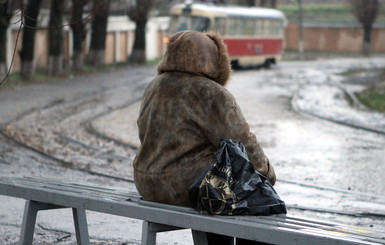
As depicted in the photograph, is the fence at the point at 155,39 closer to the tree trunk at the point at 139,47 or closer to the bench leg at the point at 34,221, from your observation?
the tree trunk at the point at 139,47

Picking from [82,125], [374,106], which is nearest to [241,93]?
[374,106]

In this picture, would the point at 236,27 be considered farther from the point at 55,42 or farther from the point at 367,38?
the point at 367,38

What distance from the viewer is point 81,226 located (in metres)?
6.04

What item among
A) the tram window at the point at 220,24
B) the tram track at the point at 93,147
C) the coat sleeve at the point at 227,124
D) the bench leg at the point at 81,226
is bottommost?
the tram window at the point at 220,24

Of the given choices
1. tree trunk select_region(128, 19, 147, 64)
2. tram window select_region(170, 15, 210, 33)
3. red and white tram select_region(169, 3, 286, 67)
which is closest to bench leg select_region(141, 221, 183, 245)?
red and white tram select_region(169, 3, 286, 67)

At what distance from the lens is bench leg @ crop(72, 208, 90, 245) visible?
5.98 m

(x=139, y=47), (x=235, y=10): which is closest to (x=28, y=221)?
(x=235, y=10)

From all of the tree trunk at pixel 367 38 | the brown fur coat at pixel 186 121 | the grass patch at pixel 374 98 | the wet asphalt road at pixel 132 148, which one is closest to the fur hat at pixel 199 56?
the brown fur coat at pixel 186 121

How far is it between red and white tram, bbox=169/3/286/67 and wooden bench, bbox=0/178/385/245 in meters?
30.6

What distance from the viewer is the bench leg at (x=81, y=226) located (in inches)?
236

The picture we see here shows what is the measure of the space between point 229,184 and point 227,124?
0.37 metres

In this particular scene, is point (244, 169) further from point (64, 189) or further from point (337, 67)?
point (337, 67)

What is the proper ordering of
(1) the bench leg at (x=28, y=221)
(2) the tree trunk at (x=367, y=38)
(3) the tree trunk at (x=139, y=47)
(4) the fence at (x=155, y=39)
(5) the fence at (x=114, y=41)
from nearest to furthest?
(1) the bench leg at (x=28, y=221)
(5) the fence at (x=114, y=41)
(4) the fence at (x=155, y=39)
(3) the tree trunk at (x=139, y=47)
(2) the tree trunk at (x=367, y=38)

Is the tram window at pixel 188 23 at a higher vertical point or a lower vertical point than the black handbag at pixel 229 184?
lower
